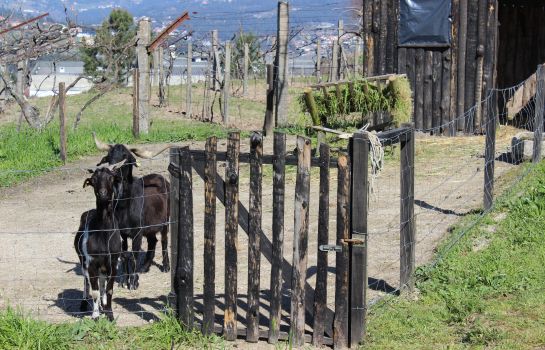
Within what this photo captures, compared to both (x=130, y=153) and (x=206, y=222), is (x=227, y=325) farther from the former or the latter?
(x=130, y=153)

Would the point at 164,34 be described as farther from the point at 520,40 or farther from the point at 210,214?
the point at 210,214

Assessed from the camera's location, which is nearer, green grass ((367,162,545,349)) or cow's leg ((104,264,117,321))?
green grass ((367,162,545,349))

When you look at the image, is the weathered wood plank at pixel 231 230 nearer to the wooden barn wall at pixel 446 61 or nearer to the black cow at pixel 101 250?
the black cow at pixel 101 250

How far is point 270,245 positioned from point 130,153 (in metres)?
2.20

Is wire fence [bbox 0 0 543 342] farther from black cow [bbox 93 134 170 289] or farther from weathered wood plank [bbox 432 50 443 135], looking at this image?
weathered wood plank [bbox 432 50 443 135]

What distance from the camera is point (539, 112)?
13742 mm

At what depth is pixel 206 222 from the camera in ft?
25.8

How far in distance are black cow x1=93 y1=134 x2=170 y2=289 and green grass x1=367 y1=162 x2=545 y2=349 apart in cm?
277

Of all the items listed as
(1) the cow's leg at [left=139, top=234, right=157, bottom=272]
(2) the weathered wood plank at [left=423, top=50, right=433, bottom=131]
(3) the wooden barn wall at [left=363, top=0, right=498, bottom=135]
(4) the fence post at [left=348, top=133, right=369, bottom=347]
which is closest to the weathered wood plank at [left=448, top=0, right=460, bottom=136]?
(3) the wooden barn wall at [left=363, top=0, right=498, bottom=135]

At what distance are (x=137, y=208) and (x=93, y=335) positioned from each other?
8.47 ft

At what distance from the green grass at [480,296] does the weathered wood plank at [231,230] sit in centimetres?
119

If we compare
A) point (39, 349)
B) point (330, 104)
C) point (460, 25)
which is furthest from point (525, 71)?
point (39, 349)

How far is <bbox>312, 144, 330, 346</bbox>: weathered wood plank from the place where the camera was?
25.0 feet

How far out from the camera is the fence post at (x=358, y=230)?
7.67m
